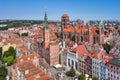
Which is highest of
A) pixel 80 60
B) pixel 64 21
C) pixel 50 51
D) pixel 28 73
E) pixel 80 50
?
pixel 64 21

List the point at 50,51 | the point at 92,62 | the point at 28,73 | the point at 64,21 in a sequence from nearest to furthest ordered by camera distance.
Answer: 1. the point at 28,73
2. the point at 92,62
3. the point at 50,51
4. the point at 64,21

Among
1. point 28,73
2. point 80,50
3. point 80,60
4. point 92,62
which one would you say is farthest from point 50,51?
point 28,73

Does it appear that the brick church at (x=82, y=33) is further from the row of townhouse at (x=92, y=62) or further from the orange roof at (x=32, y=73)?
the orange roof at (x=32, y=73)

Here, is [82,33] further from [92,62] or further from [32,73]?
[32,73]

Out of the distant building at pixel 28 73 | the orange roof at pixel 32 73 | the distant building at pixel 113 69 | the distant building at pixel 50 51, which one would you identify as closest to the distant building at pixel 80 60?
the distant building at pixel 50 51

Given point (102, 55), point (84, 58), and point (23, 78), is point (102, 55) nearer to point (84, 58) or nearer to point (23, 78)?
point (84, 58)

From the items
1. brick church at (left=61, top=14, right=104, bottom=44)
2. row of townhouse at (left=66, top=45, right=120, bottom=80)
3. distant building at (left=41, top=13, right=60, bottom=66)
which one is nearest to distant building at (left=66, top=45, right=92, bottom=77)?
row of townhouse at (left=66, top=45, right=120, bottom=80)

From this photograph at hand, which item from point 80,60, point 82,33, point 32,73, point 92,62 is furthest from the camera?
point 82,33

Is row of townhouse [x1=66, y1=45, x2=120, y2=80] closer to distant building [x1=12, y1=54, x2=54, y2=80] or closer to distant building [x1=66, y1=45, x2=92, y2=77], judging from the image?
distant building [x1=66, y1=45, x2=92, y2=77]
